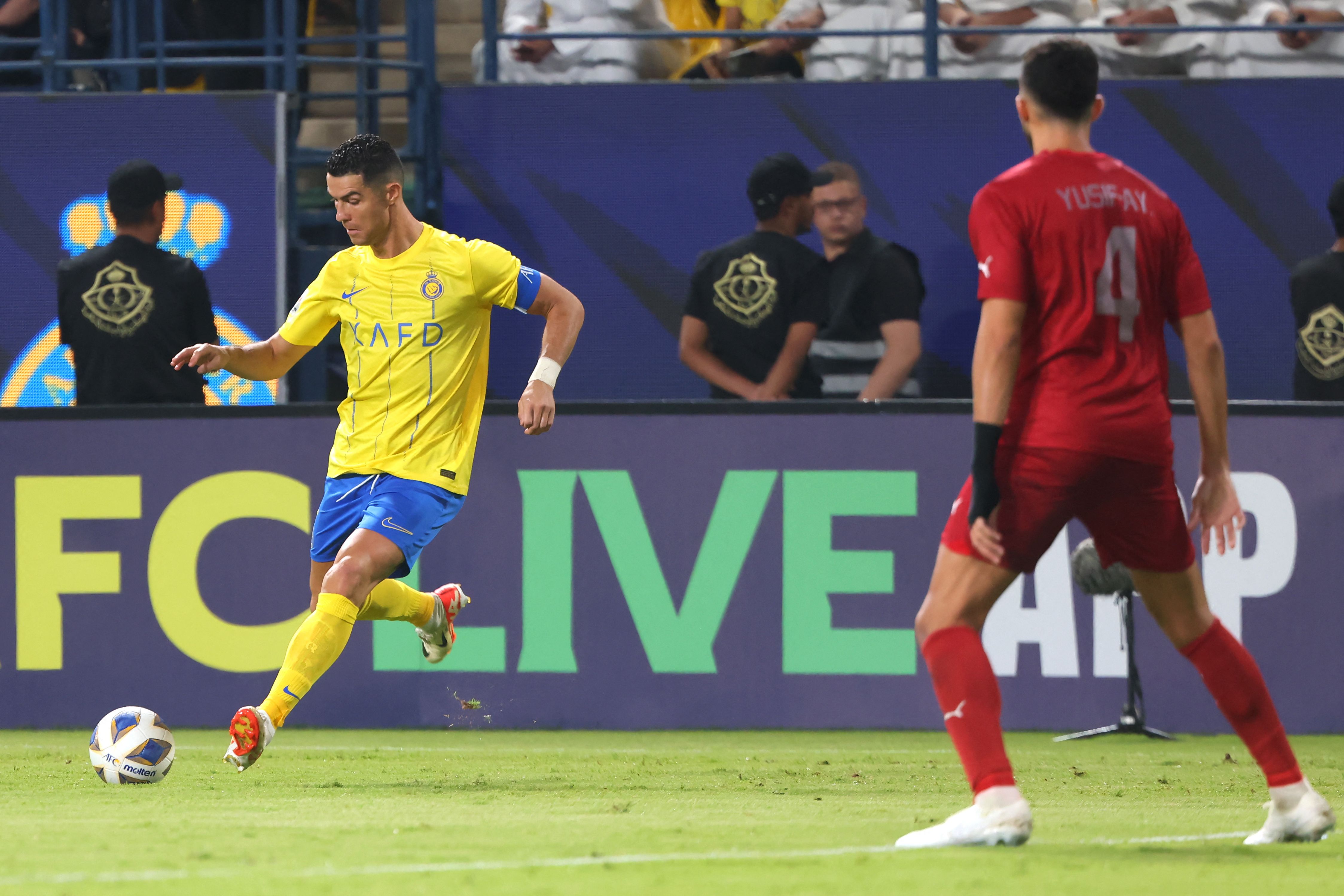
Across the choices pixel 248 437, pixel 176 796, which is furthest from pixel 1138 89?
pixel 176 796

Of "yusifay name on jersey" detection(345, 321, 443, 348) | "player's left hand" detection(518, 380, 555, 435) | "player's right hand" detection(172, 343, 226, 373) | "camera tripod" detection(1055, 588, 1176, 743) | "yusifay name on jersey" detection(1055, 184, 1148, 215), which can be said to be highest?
"yusifay name on jersey" detection(1055, 184, 1148, 215)

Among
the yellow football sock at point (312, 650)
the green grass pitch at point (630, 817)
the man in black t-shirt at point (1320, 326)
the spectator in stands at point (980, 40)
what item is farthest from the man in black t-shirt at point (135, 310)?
the man in black t-shirt at point (1320, 326)

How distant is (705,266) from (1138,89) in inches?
104

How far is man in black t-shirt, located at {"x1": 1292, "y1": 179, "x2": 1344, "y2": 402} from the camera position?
9672 mm

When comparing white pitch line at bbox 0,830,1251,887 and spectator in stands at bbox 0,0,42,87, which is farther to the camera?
spectator in stands at bbox 0,0,42,87

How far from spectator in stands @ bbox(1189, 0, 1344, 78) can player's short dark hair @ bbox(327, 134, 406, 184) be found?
555 cm

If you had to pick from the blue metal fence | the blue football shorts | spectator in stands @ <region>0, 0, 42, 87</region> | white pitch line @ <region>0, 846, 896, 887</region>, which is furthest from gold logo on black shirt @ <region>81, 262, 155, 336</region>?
white pitch line @ <region>0, 846, 896, 887</region>

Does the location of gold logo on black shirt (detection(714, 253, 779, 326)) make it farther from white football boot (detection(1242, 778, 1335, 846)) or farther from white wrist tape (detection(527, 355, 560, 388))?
white football boot (detection(1242, 778, 1335, 846))

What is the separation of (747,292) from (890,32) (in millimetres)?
1795

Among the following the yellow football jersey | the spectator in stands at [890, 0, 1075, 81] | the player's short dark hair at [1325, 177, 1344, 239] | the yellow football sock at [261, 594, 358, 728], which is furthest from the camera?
the spectator in stands at [890, 0, 1075, 81]

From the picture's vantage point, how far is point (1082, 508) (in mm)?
4688

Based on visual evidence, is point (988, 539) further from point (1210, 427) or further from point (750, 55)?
point (750, 55)

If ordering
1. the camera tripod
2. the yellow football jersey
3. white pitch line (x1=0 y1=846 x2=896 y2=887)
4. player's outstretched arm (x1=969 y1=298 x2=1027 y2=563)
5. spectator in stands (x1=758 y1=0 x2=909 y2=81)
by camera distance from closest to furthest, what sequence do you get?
white pitch line (x1=0 y1=846 x2=896 y2=887) < player's outstretched arm (x1=969 y1=298 x2=1027 y2=563) < the yellow football jersey < the camera tripod < spectator in stands (x1=758 y1=0 x2=909 y2=81)

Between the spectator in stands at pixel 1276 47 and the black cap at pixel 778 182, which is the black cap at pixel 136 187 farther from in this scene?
the spectator in stands at pixel 1276 47
